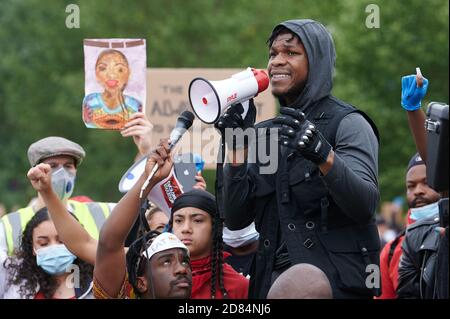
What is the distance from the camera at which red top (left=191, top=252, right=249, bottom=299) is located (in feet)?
19.8

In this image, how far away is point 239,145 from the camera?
5582 mm

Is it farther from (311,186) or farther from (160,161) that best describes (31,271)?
(311,186)

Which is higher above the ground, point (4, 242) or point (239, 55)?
point (239, 55)

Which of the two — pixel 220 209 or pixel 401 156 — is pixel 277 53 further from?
pixel 401 156

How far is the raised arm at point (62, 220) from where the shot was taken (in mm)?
5898

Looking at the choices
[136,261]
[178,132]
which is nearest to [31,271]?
[136,261]

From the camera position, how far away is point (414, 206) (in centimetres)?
761

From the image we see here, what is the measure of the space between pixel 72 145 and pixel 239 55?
19256 millimetres

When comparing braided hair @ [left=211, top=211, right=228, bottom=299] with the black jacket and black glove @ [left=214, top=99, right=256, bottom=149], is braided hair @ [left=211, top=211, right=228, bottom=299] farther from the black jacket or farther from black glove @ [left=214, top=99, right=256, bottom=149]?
the black jacket

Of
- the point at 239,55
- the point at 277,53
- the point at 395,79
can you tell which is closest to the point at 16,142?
the point at 239,55

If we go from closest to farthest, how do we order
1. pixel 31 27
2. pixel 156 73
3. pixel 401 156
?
pixel 156 73 < pixel 401 156 < pixel 31 27

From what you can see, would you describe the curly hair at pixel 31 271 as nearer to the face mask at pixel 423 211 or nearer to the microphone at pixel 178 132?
the microphone at pixel 178 132

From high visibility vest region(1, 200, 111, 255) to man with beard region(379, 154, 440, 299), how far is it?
72.3 inches

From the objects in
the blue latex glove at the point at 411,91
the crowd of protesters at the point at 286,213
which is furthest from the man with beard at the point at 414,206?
the blue latex glove at the point at 411,91
